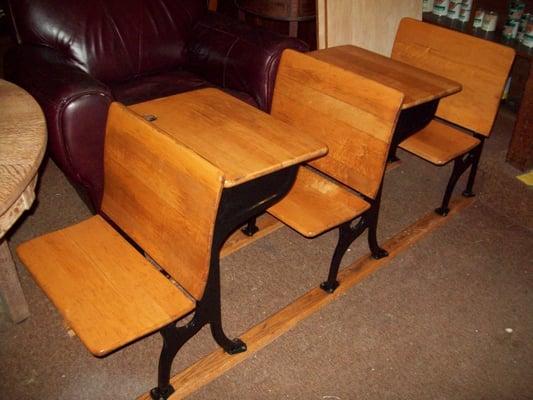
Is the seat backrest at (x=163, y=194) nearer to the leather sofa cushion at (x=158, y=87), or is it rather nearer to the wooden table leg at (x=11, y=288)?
the wooden table leg at (x=11, y=288)

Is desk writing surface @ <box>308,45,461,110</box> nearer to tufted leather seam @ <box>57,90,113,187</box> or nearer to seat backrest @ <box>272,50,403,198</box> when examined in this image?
seat backrest @ <box>272,50,403,198</box>

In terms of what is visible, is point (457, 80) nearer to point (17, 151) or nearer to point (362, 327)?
point (362, 327)

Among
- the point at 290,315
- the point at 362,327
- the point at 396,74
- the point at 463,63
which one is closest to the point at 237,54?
the point at 396,74

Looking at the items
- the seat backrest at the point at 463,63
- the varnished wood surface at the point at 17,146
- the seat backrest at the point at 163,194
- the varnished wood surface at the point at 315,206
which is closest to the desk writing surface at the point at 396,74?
the seat backrest at the point at 463,63

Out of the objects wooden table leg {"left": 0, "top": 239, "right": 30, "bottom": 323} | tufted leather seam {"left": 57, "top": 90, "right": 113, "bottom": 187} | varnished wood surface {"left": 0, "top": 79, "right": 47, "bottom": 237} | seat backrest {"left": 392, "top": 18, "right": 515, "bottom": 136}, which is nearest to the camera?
varnished wood surface {"left": 0, "top": 79, "right": 47, "bottom": 237}

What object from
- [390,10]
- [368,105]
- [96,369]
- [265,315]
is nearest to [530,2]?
[390,10]

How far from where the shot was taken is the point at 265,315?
5.42ft

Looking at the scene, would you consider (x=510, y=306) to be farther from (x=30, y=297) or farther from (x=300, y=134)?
(x=30, y=297)

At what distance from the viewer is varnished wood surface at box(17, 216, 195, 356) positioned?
1.02 metres

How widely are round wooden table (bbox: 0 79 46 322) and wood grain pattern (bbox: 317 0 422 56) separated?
160cm

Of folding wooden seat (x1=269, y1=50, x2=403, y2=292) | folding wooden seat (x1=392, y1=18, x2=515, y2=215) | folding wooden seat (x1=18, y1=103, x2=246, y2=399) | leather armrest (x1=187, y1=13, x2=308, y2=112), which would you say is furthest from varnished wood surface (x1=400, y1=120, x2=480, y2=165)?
folding wooden seat (x1=18, y1=103, x2=246, y2=399)

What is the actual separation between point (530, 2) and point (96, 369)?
116 inches

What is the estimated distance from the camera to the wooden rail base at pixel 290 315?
141 cm

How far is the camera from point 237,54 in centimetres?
211
